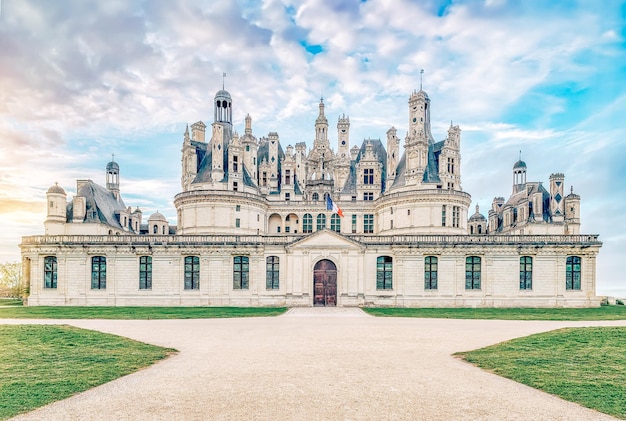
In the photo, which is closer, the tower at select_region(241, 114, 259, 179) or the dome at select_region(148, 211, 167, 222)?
the tower at select_region(241, 114, 259, 179)

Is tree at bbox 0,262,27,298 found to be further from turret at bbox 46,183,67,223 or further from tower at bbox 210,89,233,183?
tower at bbox 210,89,233,183

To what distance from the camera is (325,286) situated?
44.8m

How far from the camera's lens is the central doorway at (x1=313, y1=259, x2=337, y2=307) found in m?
44.8

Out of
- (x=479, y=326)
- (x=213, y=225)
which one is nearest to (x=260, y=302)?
(x=213, y=225)

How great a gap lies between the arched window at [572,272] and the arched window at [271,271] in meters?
31.2

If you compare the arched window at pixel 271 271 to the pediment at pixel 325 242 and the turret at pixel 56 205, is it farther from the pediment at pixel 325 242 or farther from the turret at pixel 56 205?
the turret at pixel 56 205

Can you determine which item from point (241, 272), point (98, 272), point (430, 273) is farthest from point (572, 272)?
point (98, 272)

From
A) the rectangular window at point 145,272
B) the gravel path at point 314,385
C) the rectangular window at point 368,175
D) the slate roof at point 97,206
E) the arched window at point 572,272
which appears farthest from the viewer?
the rectangular window at point 368,175

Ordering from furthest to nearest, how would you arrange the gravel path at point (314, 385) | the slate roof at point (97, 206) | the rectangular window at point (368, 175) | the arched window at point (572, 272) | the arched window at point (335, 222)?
the arched window at point (335, 222) < the rectangular window at point (368, 175) < the slate roof at point (97, 206) < the arched window at point (572, 272) < the gravel path at point (314, 385)

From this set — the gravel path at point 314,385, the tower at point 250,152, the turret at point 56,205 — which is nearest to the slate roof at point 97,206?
the turret at point 56,205

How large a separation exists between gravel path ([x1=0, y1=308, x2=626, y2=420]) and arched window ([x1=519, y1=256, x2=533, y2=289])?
84.1 ft

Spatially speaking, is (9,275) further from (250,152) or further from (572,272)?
(572,272)

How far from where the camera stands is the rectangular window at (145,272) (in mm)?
45938

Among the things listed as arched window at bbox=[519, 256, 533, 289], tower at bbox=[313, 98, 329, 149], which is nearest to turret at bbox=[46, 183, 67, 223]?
tower at bbox=[313, 98, 329, 149]
